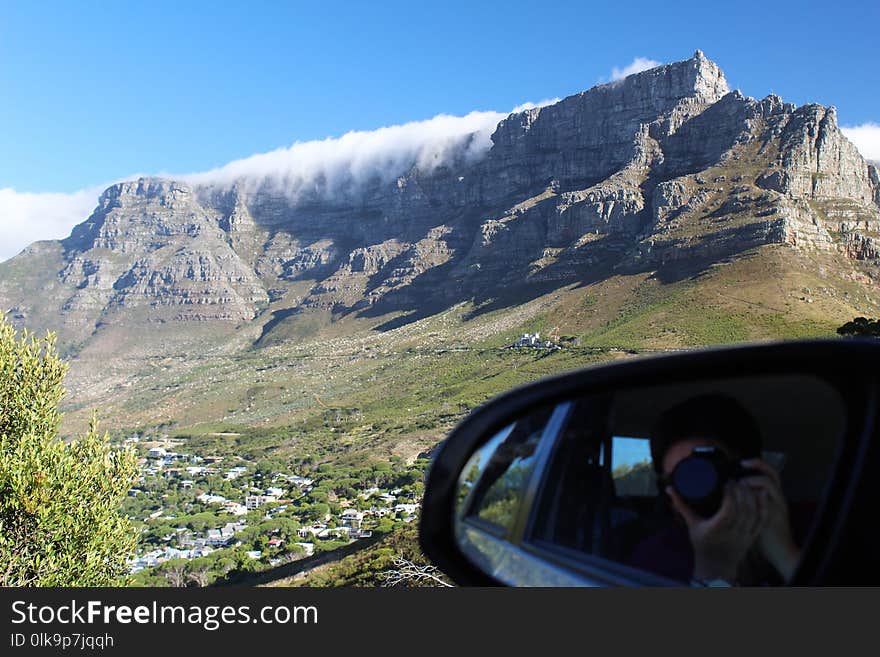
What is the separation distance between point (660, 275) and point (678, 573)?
101884 millimetres

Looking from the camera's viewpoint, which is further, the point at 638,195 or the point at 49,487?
the point at 638,195

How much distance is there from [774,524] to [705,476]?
8.3 inches

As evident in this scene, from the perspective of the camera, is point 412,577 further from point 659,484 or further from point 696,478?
point 696,478

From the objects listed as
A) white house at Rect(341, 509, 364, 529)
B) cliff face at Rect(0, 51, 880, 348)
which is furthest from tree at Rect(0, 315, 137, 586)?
cliff face at Rect(0, 51, 880, 348)

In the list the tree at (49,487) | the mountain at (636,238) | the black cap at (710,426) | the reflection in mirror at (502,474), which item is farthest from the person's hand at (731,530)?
the mountain at (636,238)

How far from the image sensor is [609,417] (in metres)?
2.45

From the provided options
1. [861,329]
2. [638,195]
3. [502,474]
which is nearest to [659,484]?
[502,474]

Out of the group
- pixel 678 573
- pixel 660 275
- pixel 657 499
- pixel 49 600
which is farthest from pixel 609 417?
pixel 660 275

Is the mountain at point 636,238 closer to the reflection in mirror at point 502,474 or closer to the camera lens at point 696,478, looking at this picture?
the reflection in mirror at point 502,474

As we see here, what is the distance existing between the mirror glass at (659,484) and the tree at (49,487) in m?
9.20

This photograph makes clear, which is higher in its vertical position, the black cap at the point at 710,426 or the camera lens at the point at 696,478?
the black cap at the point at 710,426

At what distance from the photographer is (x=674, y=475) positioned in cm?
A: 198

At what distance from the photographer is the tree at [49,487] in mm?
9523

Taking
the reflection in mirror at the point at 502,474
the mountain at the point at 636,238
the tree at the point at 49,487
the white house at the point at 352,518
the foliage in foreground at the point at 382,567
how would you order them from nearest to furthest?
the reflection in mirror at the point at 502,474, the tree at the point at 49,487, the foliage in foreground at the point at 382,567, the white house at the point at 352,518, the mountain at the point at 636,238
